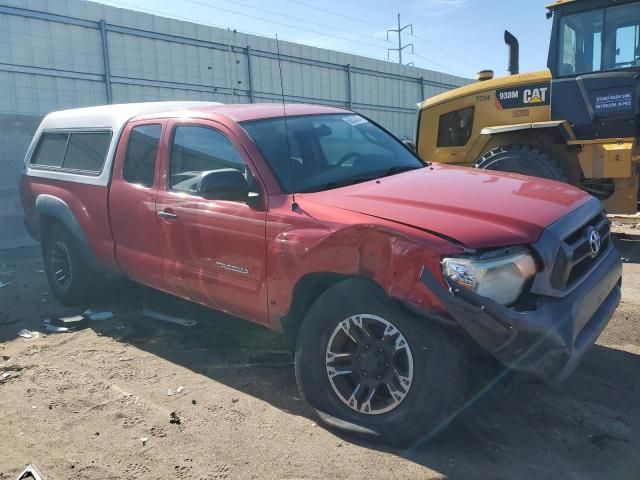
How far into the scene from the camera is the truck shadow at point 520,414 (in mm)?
2830

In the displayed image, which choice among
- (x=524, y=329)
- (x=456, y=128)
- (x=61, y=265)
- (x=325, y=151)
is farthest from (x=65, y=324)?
(x=456, y=128)

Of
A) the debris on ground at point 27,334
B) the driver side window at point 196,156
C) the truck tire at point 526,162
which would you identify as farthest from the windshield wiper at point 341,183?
the truck tire at point 526,162

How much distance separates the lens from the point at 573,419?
10.6ft

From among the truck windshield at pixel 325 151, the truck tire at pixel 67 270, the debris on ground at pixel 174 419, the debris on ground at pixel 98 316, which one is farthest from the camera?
the truck tire at pixel 67 270

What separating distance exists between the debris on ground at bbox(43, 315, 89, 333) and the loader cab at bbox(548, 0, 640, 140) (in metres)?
5.98

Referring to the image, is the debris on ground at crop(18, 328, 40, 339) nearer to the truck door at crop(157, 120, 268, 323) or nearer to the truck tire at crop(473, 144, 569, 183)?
the truck door at crop(157, 120, 268, 323)

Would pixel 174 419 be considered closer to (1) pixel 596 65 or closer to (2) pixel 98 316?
(2) pixel 98 316

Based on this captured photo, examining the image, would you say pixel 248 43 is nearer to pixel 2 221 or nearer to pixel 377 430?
pixel 2 221

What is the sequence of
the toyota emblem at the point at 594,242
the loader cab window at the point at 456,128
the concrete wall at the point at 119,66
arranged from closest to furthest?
1. the toyota emblem at the point at 594,242
2. the loader cab window at the point at 456,128
3. the concrete wall at the point at 119,66

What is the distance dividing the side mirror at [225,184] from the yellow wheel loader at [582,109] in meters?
4.56

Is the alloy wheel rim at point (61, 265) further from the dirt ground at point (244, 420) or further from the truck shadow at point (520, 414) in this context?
the truck shadow at point (520, 414)

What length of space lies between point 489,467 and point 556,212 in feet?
4.60

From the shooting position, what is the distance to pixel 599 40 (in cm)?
676

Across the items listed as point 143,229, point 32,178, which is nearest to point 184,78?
point 32,178
